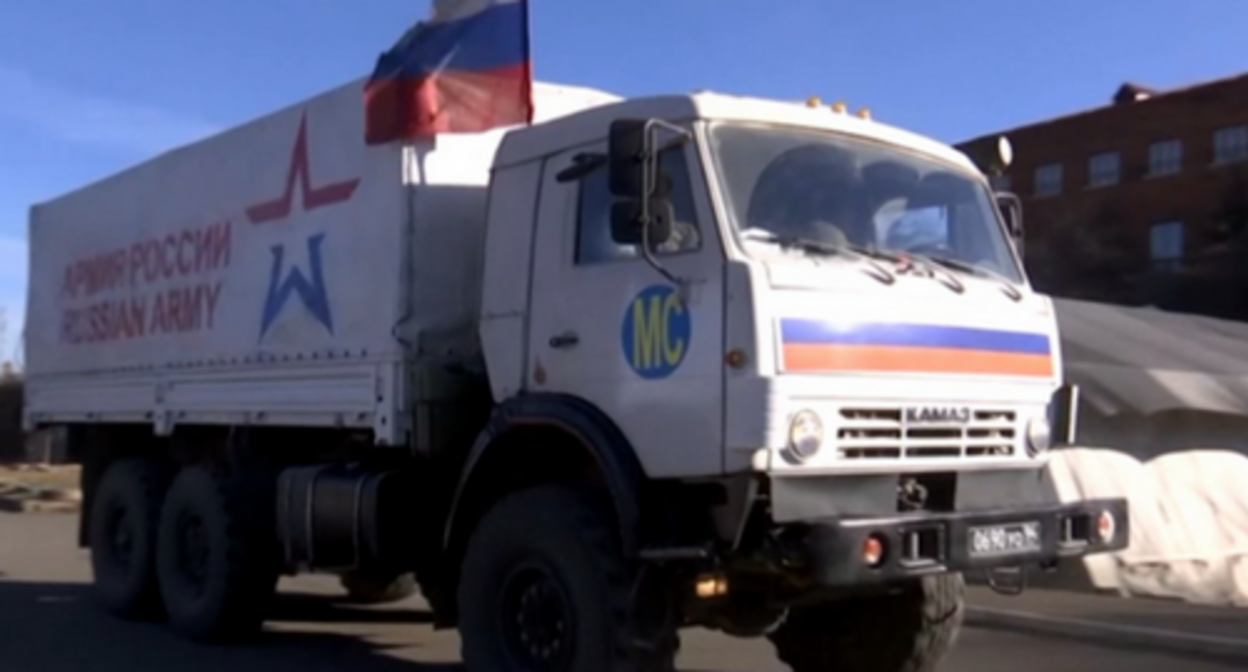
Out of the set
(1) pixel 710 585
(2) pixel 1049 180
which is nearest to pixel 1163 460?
(1) pixel 710 585

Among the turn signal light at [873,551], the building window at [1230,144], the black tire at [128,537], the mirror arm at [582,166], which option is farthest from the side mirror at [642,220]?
the building window at [1230,144]

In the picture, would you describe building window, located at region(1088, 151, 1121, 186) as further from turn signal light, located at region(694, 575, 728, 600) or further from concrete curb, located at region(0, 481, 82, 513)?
turn signal light, located at region(694, 575, 728, 600)

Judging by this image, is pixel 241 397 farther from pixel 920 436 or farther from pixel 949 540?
pixel 949 540

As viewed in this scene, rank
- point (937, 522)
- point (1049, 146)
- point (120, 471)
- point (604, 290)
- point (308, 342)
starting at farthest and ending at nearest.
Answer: point (1049, 146)
point (120, 471)
point (308, 342)
point (604, 290)
point (937, 522)

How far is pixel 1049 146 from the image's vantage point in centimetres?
5284

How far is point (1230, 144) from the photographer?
4722 centimetres

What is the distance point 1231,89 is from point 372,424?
144 feet

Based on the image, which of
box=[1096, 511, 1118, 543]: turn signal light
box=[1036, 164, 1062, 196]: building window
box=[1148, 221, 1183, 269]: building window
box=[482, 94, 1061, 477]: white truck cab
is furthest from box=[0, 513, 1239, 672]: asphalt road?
box=[1036, 164, 1062, 196]: building window

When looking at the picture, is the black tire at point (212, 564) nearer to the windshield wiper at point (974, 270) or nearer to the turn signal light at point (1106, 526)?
the windshield wiper at point (974, 270)

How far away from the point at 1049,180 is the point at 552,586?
4819 centimetres

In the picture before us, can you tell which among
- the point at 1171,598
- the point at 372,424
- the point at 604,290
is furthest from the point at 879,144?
the point at 1171,598

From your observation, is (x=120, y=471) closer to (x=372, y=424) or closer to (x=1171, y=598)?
(x=372, y=424)

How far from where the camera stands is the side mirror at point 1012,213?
26.8 ft

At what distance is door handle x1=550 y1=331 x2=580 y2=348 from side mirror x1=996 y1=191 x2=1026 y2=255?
95.1 inches
